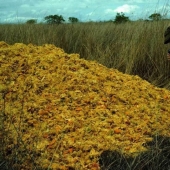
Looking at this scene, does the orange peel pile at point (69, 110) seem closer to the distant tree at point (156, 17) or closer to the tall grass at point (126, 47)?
the tall grass at point (126, 47)

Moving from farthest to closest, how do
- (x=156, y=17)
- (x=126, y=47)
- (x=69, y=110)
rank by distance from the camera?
(x=156, y=17) < (x=126, y=47) < (x=69, y=110)

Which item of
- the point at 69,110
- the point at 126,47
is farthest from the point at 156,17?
the point at 69,110

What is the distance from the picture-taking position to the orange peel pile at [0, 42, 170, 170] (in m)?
2.69

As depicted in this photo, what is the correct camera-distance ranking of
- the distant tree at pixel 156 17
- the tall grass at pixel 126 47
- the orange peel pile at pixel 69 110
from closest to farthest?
the orange peel pile at pixel 69 110 < the tall grass at pixel 126 47 < the distant tree at pixel 156 17

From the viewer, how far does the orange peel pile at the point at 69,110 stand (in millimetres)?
2689

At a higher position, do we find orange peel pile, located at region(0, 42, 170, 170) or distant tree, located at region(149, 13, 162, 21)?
distant tree, located at region(149, 13, 162, 21)

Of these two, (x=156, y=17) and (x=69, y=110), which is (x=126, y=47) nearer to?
(x=156, y=17)

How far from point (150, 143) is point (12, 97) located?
4.59 ft

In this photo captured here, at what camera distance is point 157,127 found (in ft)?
10.8

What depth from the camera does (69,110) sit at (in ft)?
10.7

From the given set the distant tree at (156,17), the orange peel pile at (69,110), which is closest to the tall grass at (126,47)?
the distant tree at (156,17)

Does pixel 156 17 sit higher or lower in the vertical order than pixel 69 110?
higher

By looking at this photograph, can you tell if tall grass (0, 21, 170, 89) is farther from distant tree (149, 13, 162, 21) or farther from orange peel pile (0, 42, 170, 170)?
orange peel pile (0, 42, 170, 170)

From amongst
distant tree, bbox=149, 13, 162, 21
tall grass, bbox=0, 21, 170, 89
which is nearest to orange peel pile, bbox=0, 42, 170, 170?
tall grass, bbox=0, 21, 170, 89
